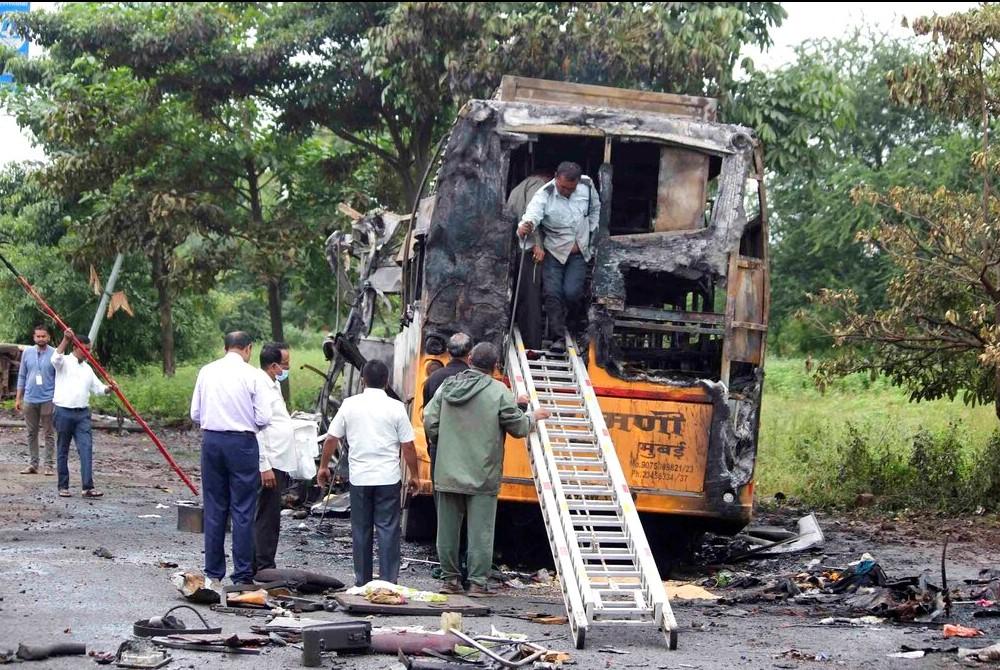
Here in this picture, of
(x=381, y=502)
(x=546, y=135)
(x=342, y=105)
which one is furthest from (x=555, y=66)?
(x=381, y=502)

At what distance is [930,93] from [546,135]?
160 inches

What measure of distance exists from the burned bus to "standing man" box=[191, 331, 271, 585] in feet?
5.82

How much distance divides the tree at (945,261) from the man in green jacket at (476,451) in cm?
458

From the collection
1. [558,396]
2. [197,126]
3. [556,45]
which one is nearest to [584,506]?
[558,396]

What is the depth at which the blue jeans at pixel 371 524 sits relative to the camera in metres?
8.35

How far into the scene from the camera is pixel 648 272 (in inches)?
408

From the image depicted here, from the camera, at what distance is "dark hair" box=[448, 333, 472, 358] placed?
9.24 m

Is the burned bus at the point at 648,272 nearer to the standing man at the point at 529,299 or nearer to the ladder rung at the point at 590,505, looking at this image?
the standing man at the point at 529,299

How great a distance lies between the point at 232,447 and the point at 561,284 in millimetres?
3004

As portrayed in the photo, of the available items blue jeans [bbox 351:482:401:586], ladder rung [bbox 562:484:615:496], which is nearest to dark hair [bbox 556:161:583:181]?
ladder rung [bbox 562:484:615:496]

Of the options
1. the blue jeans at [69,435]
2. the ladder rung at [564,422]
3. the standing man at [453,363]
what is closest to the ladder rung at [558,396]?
the ladder rung at [564,422]

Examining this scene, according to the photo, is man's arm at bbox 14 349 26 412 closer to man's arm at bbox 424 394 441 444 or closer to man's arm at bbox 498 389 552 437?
man's arm at bbox 424 394 441 444

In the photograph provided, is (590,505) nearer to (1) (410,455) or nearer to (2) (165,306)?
(1) (410,455)

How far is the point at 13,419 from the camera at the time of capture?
21484mm
